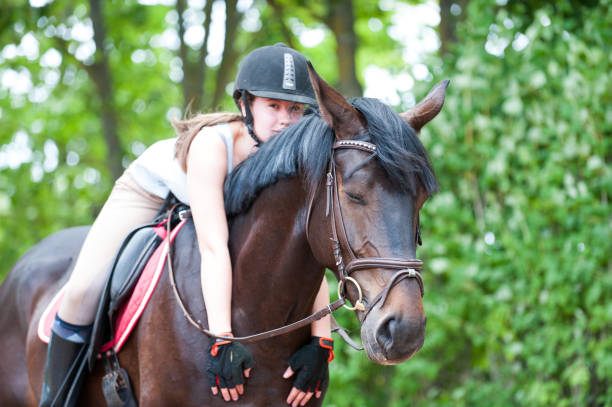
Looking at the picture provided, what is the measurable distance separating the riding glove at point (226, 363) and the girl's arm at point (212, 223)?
70 mm

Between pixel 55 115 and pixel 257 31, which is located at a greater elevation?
pixel 257 31

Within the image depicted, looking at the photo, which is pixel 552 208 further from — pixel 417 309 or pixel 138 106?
pixel 138 106

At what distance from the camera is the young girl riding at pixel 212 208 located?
257cm

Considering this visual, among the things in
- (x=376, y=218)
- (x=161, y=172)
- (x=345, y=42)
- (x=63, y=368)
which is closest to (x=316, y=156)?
(x=376, y=218)

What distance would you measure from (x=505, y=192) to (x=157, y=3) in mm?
9728

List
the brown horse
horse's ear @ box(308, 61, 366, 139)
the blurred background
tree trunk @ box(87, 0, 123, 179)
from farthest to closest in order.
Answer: tree trunk @ box(87, 0, 123, 179) < the blurred background < horse's ear @ box(308, 61, 366, 139) < the brown horse

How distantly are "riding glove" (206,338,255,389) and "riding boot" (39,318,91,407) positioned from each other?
945 mm

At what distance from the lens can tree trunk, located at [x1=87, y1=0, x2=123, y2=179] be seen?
32.1ft

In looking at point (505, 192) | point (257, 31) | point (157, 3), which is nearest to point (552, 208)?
point (505, 192)

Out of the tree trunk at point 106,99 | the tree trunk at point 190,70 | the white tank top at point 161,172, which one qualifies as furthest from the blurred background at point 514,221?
the tree trunk at point 106,99

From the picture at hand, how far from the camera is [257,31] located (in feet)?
36.7

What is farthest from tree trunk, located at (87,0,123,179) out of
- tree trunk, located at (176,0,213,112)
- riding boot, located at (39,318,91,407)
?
riding boot, located at (39,318,91,407)

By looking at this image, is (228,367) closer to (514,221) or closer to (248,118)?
(248,118)

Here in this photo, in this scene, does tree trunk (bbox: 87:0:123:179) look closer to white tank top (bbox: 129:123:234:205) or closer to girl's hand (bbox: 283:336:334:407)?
white tank top (bbox: 129:123:234:205)
